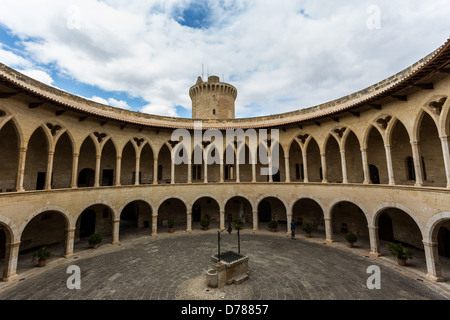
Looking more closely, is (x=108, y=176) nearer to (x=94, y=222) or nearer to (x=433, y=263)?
(x=94, y=222)

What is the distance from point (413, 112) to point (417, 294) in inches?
358

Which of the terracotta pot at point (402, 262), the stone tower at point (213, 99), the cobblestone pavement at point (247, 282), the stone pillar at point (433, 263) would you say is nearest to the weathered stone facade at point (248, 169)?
the stone pillar at point (433, 263)

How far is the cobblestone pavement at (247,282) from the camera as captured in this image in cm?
922

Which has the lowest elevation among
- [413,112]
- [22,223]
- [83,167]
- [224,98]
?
[22,223]

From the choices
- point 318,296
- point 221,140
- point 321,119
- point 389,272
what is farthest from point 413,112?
point 221,140

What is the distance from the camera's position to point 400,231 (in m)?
16.1

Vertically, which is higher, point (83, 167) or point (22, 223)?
point (83, 167)

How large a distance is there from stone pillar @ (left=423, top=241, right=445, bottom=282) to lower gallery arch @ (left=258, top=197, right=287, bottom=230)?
12.6 metres

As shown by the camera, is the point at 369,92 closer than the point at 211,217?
Yes

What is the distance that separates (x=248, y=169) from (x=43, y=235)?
19.4 meters

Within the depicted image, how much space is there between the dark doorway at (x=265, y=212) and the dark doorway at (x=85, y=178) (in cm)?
1780

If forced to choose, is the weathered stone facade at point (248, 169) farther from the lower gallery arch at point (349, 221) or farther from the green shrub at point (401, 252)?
the green shrub at point (401, 252)

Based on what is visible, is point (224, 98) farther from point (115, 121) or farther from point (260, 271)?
point (260, 271)
